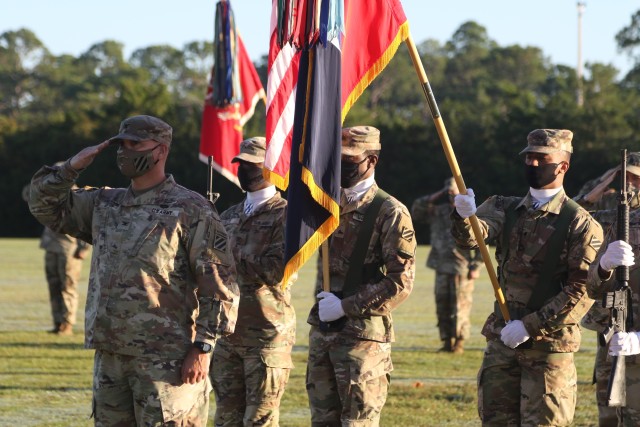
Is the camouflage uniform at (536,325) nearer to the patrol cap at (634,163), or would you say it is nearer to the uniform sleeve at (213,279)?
the uniform sleeve at (213,279)

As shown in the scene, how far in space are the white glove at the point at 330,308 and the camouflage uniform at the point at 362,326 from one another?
0.04m

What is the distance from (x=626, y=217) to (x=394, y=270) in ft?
4.47

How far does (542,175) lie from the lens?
25.2 ft

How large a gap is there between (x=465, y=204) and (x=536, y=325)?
0.83m

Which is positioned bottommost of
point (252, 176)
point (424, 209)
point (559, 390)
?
point (559, 390)

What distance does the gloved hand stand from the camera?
7.25 meters

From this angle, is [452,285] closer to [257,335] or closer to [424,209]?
[424,209]

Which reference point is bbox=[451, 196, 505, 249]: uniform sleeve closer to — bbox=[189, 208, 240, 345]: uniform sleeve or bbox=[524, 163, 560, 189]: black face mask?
bbox=[524, 163, 560, 189]: black face mask

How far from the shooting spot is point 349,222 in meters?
7.63

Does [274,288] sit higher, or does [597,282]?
[597,282]

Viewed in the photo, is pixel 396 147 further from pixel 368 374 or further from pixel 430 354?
pixel 368 374

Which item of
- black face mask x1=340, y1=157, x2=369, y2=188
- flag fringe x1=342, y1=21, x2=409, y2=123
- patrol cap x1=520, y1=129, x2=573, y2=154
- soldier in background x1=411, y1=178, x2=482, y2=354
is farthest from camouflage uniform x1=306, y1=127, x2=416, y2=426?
soldier in background x1=411, y1=178, x2=482, y2=354

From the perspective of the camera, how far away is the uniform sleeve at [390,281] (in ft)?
24.2

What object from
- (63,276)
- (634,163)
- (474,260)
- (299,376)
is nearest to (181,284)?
(634,163)
